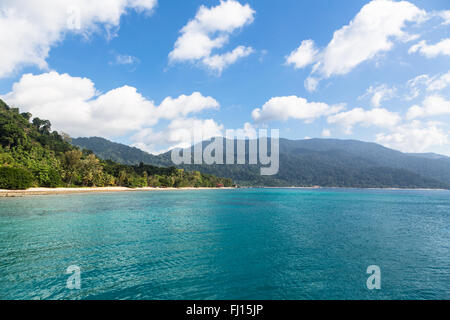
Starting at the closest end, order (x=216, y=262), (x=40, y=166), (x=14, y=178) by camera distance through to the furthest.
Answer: (x=216, y=262)
(x=14, y=178)
(x=40, y=166)

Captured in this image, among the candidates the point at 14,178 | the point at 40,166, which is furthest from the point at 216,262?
the point at 40,166

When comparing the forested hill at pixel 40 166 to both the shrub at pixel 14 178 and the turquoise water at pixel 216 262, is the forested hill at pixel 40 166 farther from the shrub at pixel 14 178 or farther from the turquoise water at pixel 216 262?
the turquoise water at pixel 216 262

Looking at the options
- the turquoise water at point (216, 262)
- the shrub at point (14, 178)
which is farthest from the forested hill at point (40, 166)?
the turquoise water at point (216, 262)

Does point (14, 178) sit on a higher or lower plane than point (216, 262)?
higher

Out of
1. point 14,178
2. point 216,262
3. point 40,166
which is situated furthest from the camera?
point 40,166

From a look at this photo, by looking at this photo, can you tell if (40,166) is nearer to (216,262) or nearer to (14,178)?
(14,178)

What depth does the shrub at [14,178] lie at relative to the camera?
3659 inches

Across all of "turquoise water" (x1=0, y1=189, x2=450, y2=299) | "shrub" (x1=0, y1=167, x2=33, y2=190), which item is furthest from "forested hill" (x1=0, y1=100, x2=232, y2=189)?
"turquoise water" (x1=0, y1=189, x2=450, y2=299)

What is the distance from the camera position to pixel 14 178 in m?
95.4

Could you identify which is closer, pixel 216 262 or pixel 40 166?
pixel 216 262

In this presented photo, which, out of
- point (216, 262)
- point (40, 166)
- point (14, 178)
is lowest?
point (216, 262)

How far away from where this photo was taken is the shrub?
3659 inches

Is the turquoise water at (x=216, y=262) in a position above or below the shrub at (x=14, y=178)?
below
